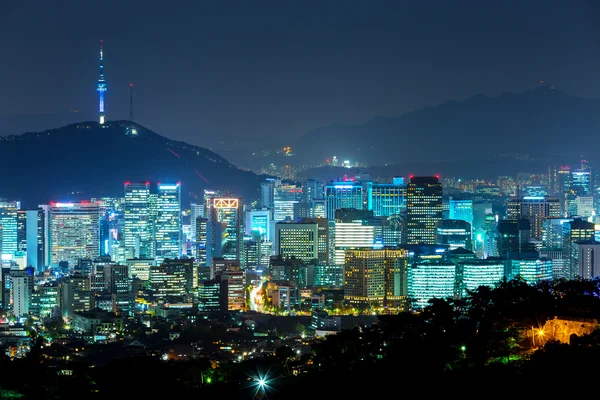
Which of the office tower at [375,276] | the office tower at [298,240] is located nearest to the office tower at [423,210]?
the office tower at [298,240]

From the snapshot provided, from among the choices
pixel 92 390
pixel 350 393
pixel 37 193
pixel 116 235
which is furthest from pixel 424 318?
pixel 37 193

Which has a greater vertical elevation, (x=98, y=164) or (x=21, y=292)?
Answer: (x=98, y=164)

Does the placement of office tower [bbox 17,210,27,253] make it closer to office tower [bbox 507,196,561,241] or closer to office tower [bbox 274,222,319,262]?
office tower [bbox 274,222,319,262]

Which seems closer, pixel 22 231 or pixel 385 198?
pixel 22 231

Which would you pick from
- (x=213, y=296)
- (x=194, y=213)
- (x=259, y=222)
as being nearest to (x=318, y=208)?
(x=259, y=222)

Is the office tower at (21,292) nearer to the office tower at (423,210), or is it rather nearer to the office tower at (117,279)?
the office tower at (117,279)

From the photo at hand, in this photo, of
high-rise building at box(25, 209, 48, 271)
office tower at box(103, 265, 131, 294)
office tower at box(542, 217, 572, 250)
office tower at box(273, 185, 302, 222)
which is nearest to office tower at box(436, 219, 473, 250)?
office tower at box(542, 217, 572, 250)

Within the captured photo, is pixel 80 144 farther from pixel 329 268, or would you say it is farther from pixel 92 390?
pixel 92 390

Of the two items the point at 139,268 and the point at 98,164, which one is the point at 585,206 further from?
the point at 98,164
